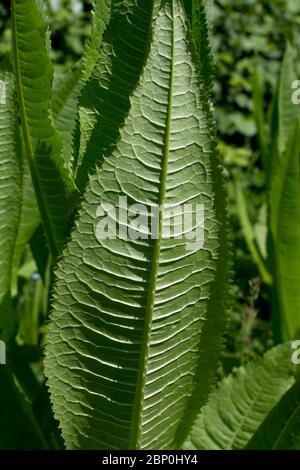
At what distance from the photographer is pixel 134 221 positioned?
77 cm

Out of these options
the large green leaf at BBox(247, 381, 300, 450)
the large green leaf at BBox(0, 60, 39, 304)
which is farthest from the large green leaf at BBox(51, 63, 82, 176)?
the large green leaf at BBox(247, 381, 300, 450)

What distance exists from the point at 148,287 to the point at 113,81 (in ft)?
0.73

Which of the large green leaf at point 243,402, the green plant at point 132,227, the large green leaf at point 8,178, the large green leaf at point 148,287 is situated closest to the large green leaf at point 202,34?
the green plant at point 132,227

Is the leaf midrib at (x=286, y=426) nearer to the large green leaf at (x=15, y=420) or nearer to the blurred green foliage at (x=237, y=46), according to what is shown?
the large green leaf at (x=15, y=420)

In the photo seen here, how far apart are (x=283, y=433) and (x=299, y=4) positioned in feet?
14.5

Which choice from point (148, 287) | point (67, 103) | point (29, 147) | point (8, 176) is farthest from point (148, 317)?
point (67, 103)

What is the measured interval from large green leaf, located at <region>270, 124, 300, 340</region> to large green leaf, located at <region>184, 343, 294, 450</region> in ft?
1.13

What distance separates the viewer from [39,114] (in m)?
0.87

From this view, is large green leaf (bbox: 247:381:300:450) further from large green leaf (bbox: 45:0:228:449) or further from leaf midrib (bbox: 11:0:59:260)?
leaf midrib (bbox: 11:0:59:260)

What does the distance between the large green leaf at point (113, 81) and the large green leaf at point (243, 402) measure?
0.38 metres

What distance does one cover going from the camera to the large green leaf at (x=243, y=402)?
40.6 inches

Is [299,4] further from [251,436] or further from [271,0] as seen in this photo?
[251,436]
